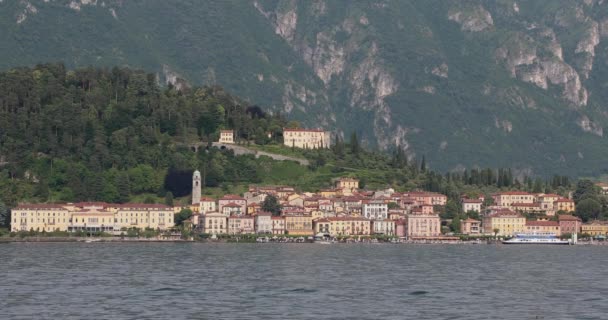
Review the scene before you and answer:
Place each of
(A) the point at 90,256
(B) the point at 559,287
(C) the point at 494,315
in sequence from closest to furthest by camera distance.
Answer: (C) the point at 494,315
(B) the point at 559,287
(A) the point at 90,256

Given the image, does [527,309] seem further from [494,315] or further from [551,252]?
[551,252]

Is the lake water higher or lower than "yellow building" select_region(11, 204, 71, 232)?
lower

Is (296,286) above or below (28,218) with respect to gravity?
below

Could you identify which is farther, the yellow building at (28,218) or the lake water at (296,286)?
the yellow building at (28,218)

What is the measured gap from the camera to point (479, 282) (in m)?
105

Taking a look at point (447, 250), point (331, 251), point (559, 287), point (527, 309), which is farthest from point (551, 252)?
point (527, 309)

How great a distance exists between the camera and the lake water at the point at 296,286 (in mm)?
82188

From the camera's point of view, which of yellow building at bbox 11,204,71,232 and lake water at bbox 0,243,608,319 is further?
yellow building at bbox 11,204,71,232

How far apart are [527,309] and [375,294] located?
12.1 m

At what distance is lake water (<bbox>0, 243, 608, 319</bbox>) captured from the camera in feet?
270

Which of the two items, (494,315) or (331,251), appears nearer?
(494,315)

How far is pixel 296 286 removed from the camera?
322 ft

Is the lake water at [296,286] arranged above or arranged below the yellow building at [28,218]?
below

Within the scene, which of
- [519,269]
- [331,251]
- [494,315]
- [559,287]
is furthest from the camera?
[331,251]
